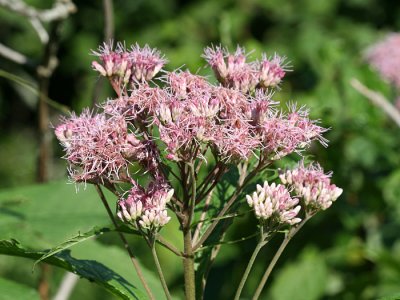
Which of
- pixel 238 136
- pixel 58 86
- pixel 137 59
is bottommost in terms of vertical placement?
pixel 238 136

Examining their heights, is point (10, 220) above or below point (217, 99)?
above

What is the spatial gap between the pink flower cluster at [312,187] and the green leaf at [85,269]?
15.6 inches

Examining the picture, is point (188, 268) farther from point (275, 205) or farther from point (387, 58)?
point (387, 58)

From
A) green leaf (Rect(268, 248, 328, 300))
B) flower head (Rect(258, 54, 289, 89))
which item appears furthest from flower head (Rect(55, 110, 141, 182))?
green leaf (Rect(268, 248, 328, 300))

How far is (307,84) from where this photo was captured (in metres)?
3.94

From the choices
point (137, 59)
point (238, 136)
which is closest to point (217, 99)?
point (238, 136)

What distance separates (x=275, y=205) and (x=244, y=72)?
34cm

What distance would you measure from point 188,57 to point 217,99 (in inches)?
124

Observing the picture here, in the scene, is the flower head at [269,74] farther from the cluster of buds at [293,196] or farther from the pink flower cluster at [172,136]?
the cluster of buds at [293,196]

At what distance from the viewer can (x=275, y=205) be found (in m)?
1.53

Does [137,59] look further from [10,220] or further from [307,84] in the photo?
[307,84]

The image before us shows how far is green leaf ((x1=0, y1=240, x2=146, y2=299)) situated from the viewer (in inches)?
61.1

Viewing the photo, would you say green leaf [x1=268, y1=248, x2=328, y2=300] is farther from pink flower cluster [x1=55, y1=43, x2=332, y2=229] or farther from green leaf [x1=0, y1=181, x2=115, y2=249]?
pink flower cluster [x1=55, y1=43, x2=332, y2=229]

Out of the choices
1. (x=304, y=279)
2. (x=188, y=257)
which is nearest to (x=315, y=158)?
(x=304, y=279)
